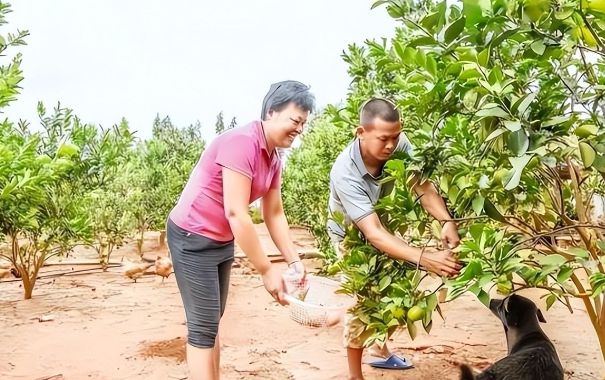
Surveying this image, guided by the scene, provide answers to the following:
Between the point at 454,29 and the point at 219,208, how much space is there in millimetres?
1525

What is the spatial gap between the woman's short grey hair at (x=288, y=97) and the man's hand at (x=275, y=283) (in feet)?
2.43

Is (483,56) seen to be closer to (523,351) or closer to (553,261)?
(553,261)

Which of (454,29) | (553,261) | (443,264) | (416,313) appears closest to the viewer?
(454,29)

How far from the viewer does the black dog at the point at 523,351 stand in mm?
2705

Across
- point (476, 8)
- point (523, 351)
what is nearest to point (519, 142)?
point (476, 8)

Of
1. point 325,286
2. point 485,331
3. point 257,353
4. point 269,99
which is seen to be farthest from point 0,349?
point 485,331

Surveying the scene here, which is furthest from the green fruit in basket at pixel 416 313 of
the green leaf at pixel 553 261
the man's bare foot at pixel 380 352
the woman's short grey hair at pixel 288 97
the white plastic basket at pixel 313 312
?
the man's bare foot at pixel 380 352

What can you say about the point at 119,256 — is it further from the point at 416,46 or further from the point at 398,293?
the point at 416,46

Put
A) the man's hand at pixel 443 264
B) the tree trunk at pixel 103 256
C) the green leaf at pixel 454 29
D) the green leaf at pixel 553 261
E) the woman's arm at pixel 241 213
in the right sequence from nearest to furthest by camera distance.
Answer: the green leaf at pixel 454 29
the green leaf at pixel 553 261
the man's hand at pixel 443 264
the woman's arm at pixel 241 213
the tree trunk at pixel 103 256

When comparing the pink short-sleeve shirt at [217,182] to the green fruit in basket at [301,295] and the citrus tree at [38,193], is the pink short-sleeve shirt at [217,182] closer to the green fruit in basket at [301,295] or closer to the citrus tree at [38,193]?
the green fruit in basket at [301,295]

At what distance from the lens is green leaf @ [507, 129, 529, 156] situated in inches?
61.0

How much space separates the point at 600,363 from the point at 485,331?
1.13 m

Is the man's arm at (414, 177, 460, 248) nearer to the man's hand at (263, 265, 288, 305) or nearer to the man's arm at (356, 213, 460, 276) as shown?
the man's arm at (356, 213, 460, 276)

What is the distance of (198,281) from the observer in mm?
2908
